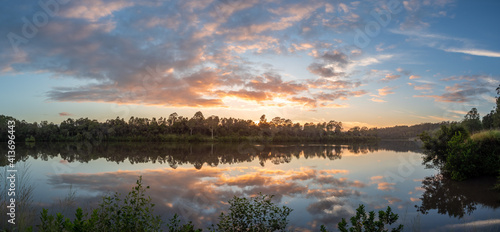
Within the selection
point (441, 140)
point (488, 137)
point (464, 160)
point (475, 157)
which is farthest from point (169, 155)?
point (488, 137)

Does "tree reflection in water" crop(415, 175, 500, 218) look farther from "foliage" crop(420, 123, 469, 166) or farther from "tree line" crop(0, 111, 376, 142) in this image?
"tree line" crop(0, 111, 376, 142)

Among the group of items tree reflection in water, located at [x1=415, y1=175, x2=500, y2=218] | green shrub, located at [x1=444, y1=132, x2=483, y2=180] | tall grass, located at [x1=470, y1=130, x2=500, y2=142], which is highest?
tall grass, located at [x1=470, y1=130, x2=500, y2=142]

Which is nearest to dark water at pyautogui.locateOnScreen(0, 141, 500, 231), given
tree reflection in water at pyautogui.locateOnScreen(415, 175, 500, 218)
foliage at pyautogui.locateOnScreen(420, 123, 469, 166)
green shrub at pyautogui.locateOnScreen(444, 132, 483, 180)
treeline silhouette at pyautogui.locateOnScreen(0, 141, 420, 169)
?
tree reflection in water at pyautogui.locateOnScreen(415, 175, 500, 218)

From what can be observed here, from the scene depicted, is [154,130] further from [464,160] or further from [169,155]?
[464,160]

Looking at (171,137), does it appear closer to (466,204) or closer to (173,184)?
(173,184)

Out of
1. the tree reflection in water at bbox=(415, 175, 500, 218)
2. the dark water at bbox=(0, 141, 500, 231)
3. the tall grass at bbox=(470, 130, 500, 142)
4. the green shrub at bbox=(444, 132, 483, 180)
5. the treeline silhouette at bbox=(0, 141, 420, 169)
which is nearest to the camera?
the dark water at bbox=(0, 141, 500, 231)

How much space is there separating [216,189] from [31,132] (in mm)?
82812

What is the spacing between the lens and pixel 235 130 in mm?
103562

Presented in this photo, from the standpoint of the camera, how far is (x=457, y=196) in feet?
40.9

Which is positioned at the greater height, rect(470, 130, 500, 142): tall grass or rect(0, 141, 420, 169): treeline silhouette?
rect(470, 130, 500, 142): tall grass

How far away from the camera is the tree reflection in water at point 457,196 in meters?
10.5

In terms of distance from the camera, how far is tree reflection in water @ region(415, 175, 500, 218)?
10.5 metres

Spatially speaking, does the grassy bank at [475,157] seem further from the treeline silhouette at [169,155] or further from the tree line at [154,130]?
the tree line at [154,130]

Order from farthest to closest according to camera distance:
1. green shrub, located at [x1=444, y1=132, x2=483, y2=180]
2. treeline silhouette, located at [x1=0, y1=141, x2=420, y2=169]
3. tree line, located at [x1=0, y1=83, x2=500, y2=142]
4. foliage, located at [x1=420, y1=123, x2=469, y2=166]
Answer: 1. tree line, located at [x1=0, y1=83, x2=500, y2=142]
2. treeline silhouette, located at [x1=0, y1=141, x2=420, y2=169]
3. foliage, located at [x1=420, y1=123, x2=469, y2=166]
4. green shrub, located at [x1=444, y1=132, x2=483, y2=180]
